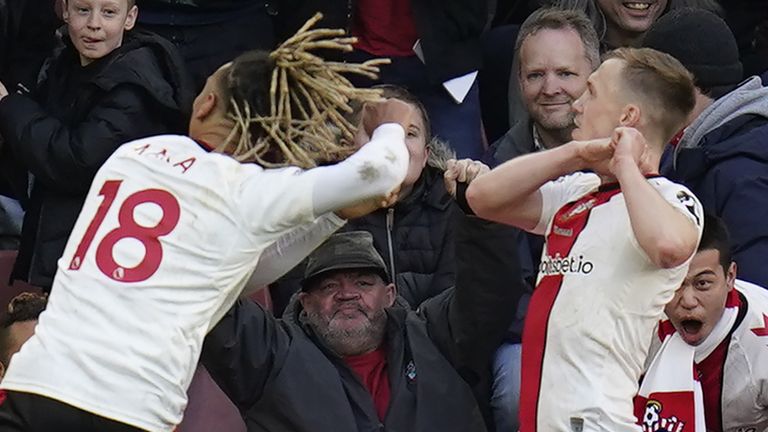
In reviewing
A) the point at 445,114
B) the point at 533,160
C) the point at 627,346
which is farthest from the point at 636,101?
the point at 445,114

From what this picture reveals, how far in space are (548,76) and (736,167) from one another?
125cm

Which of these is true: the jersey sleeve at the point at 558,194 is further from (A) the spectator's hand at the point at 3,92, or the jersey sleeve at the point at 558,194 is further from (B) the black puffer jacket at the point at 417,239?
(A) the spectator's hand at the point at 3,92

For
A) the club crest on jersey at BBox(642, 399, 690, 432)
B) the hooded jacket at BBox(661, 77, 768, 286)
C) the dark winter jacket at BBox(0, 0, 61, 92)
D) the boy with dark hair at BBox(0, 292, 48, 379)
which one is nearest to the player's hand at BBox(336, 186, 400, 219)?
the club crest on jersey at BBox(642, 399, 690, 432)

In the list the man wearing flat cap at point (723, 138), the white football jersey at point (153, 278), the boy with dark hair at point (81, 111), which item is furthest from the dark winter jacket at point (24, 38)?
the white football jersey at point (153, 278)

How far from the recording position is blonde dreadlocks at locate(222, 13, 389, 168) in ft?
18.4

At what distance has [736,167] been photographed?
7.01 meters

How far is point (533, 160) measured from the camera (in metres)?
5.54

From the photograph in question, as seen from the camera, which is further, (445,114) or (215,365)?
(445,114)

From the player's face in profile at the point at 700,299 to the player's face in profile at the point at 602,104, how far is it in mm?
805

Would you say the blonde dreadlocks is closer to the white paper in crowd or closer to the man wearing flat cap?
the man wearing flat cap

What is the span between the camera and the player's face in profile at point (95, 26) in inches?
315

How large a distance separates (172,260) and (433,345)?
182 cm

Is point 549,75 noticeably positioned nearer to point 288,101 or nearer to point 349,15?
point 349,15

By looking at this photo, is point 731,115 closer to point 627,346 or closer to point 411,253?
point 411,253
